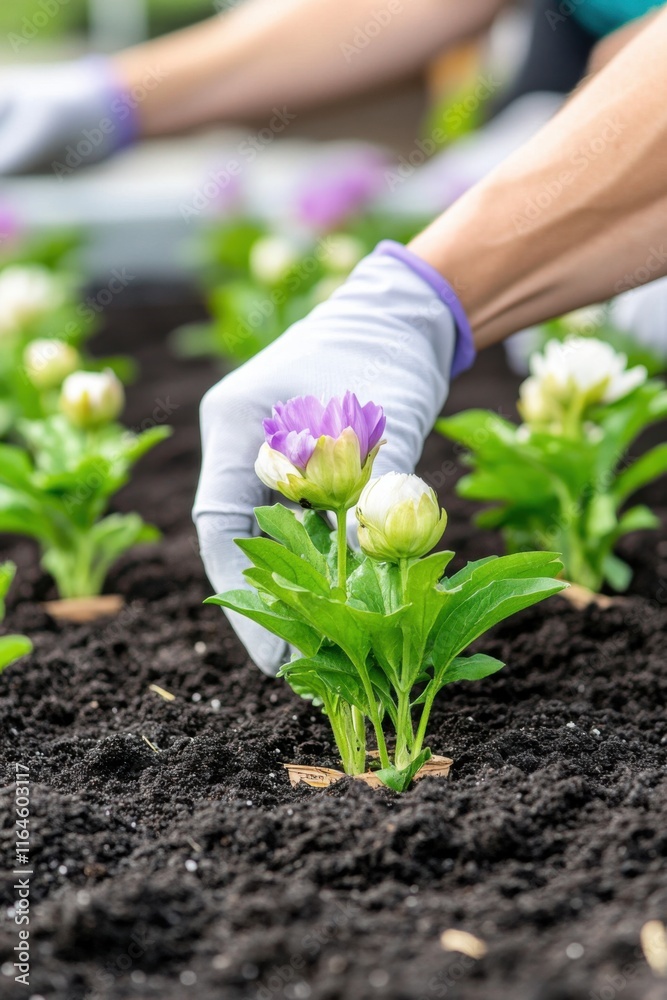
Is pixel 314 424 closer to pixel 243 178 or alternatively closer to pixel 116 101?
pixel 116 101

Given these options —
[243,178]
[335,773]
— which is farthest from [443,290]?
[243,178]

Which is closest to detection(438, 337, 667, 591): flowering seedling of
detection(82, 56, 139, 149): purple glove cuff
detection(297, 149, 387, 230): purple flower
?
detection(82, 56, 139, 149): purple glove cuff

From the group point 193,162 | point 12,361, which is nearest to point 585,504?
point 12,361

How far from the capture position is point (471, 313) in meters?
1.30

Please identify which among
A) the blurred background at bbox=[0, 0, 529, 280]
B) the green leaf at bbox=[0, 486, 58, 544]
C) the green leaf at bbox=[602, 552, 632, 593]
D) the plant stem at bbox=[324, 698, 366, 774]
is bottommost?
the blurred background at bbox=[0, 0, 529, 280]

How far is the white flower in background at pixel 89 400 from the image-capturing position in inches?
67.3

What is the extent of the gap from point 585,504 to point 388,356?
48 cm

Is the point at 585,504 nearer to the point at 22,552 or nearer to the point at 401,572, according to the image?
the point at 401,572

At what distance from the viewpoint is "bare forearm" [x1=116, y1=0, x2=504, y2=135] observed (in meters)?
2.71

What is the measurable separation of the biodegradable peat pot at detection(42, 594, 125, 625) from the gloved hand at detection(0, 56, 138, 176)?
1577 mm

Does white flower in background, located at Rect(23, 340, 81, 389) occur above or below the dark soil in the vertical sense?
below

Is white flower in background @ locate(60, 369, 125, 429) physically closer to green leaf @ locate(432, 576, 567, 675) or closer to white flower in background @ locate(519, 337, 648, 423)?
white flower in background @ locate(519, 337, 648, 423)

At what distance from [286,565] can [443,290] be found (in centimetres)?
46

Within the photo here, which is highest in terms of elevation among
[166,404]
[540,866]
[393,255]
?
[393,255]
